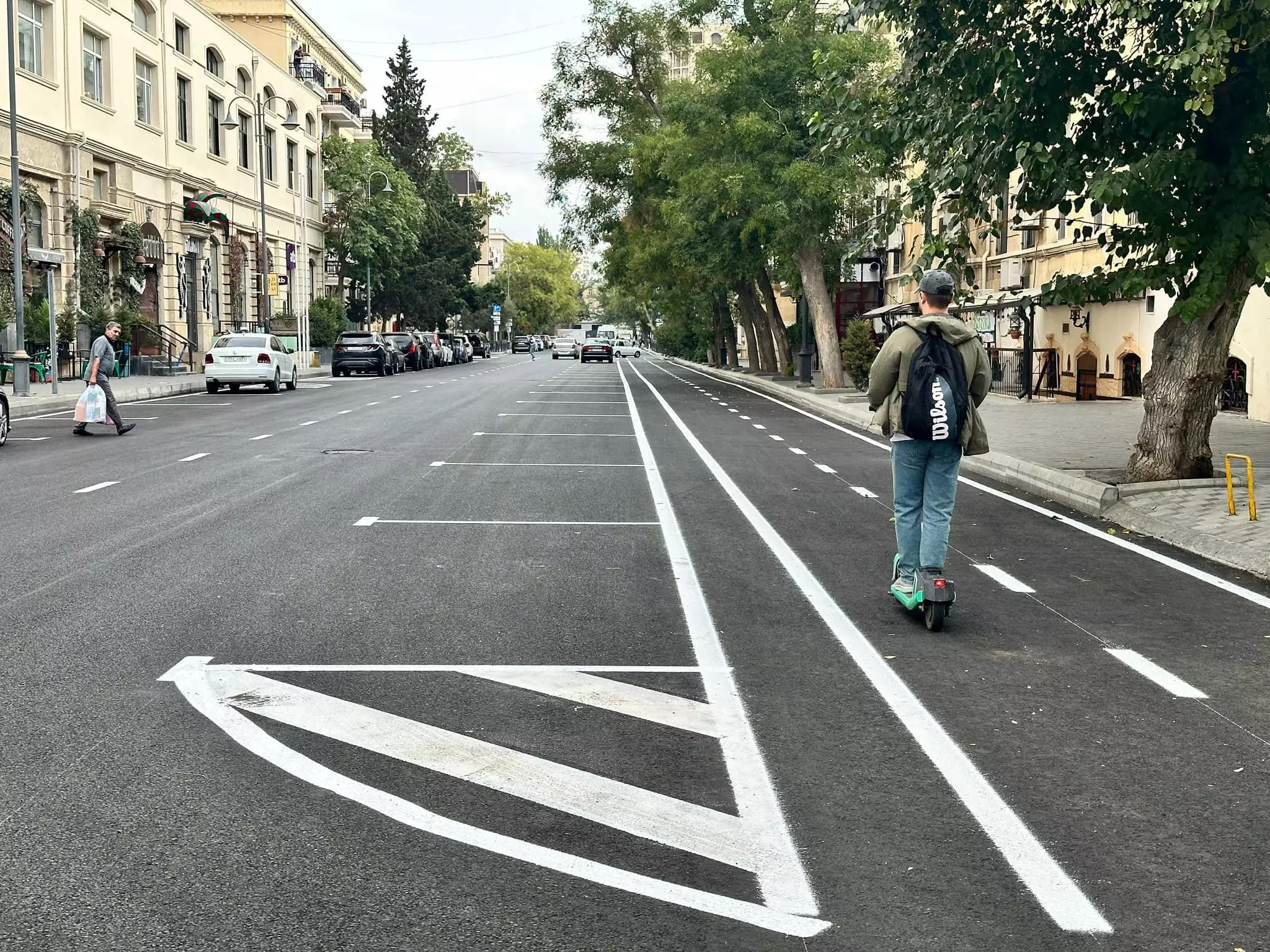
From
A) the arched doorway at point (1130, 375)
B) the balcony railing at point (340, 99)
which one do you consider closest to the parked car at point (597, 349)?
the balcony railing at point (340, 99)

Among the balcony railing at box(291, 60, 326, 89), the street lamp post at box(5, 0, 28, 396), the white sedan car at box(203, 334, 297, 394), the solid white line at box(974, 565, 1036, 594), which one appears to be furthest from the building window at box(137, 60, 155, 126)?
the solid white line at box(974, 565, 1036, 594)

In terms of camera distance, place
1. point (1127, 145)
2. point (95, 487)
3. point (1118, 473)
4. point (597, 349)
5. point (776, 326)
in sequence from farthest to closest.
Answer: point (597, 349) → point (776, 326) → point (1118, 473) → point (95, 487) → point (1127, 145)

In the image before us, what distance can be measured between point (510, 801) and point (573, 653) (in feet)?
7.24

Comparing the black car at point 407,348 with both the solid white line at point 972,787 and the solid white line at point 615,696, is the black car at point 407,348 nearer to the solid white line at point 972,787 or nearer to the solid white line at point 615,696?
the solid white line at point 972,787

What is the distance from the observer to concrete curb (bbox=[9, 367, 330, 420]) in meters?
26.5

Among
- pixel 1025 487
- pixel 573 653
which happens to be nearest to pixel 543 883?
pixel 573 653

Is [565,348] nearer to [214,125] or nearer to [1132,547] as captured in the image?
[214,125]

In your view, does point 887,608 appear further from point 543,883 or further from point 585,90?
point 585,90

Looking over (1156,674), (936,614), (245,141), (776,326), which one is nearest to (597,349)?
(245,141)

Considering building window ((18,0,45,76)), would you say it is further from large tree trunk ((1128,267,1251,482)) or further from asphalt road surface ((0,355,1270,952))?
large tree trunk ((1128,267,1251,482))

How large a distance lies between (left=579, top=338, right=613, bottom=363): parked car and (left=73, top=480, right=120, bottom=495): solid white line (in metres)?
61.1

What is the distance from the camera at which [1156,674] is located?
655 cm

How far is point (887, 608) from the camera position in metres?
8.10

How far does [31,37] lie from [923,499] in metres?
37.4
